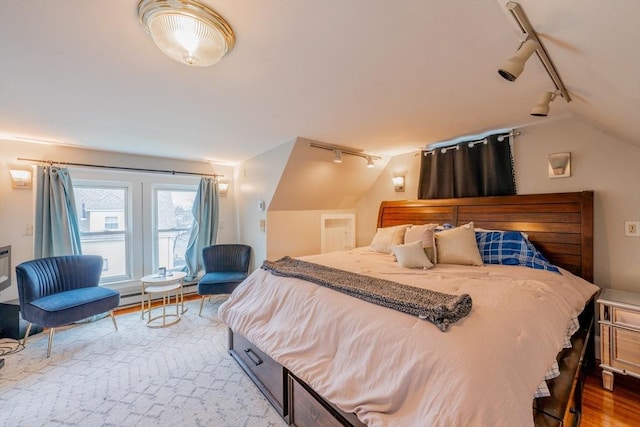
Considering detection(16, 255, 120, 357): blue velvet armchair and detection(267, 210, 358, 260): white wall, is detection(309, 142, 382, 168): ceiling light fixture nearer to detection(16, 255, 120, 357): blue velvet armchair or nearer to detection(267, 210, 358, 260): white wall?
detection(267, 210, 358, 260): white wall

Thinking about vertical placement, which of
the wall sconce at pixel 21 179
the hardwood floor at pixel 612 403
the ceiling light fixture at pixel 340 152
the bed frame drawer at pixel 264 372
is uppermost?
the ceiling light fixture at pixel 340 152

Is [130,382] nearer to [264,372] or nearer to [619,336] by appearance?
[264,372]

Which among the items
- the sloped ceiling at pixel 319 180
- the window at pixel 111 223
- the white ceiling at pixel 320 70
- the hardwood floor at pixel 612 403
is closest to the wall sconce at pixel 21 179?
the white ceiling at pixel 320 70

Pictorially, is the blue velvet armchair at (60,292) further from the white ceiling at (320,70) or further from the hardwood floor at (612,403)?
the hardwood floor at (612,403)

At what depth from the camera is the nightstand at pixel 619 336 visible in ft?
6.18

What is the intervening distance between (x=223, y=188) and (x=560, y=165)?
14.4 feet

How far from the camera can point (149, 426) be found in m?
1.67

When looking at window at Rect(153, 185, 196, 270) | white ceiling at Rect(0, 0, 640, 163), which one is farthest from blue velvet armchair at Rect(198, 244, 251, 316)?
white ceiling at Rect(0, 0, 640, 163)

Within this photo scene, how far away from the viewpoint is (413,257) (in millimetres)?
2418

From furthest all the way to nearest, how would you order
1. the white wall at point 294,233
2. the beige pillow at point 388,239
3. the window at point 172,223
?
the window at point 172,223
the white wall at point 294,233
the beige pillow at point 388,239

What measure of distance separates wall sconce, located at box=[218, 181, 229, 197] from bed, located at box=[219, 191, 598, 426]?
2.52 meters

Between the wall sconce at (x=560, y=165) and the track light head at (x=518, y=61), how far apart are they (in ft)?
6.58

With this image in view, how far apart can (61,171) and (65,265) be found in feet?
3.79

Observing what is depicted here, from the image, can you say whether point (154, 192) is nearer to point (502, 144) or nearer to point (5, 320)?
point (5, 320)
